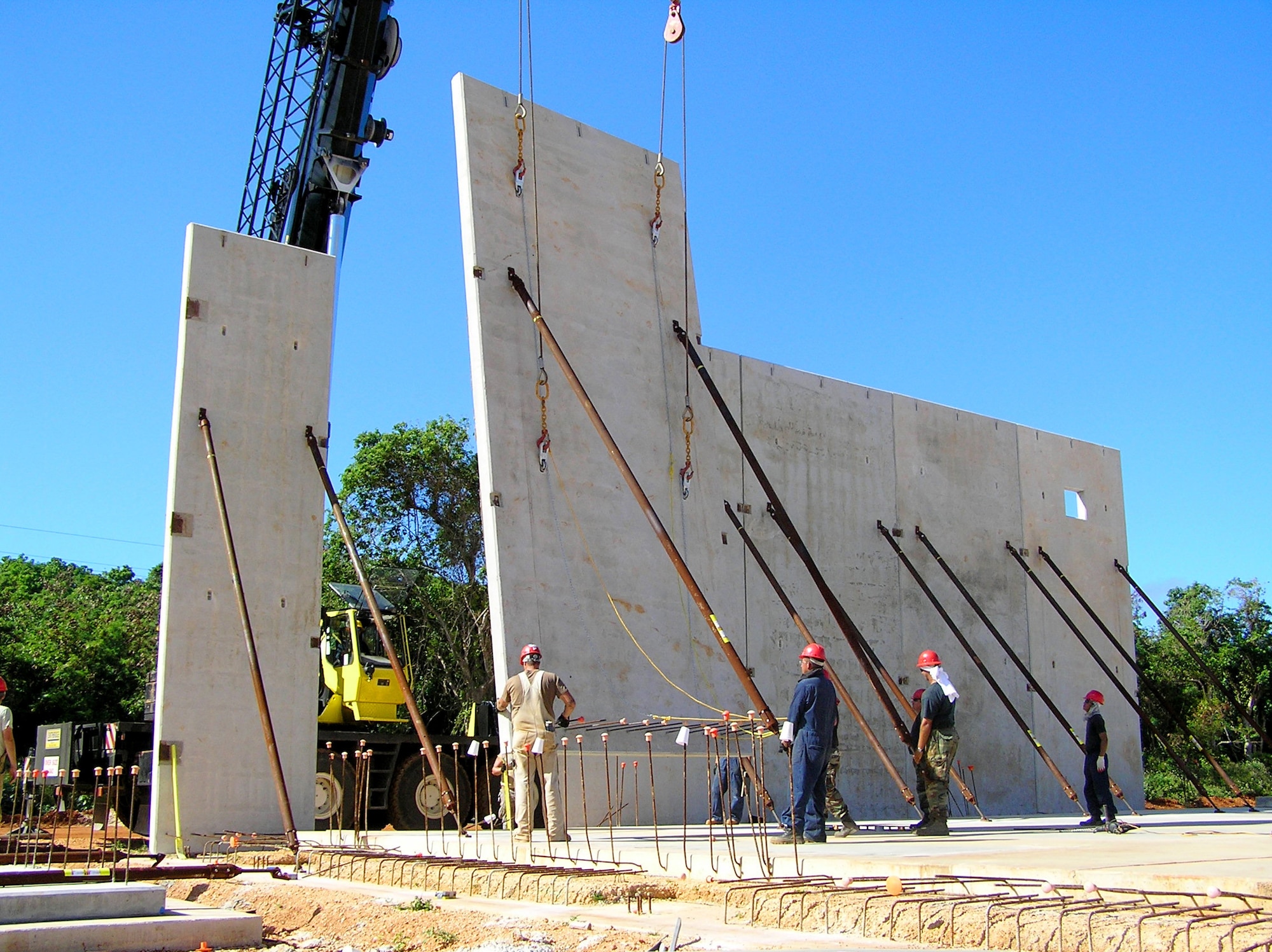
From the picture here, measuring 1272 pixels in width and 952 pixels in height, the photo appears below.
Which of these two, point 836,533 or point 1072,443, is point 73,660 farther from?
point 1072,443

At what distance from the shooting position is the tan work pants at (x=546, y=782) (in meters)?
7.39

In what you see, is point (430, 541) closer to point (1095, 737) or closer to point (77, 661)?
point (77, 661)

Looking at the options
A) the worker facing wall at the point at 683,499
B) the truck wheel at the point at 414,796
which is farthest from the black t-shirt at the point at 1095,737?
the truck wheel at the point at 414,796

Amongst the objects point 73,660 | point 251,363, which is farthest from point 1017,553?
point 73,660

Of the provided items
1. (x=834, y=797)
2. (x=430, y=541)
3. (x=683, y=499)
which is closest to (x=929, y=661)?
(x=834, y=797)

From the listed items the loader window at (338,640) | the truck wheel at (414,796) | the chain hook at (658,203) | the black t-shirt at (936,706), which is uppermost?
the chain hook at (658,203)

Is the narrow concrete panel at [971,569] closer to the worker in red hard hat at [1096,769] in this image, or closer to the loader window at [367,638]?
the worker in red hard hat at [1096,769]

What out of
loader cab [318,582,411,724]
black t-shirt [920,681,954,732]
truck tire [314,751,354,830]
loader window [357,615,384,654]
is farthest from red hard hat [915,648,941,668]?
loader window [357,615,384,654]

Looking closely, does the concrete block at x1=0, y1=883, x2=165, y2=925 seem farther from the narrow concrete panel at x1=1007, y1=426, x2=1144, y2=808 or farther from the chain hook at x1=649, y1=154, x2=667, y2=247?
the narrow concrete panel at x1=1007, y1=426, x2=1144, y2=808

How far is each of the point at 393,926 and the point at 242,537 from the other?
545 centimetres

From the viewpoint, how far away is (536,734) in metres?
7.46

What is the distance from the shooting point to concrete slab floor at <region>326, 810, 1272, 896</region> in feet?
16.5

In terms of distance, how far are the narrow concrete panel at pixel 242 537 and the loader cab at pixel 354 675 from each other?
3.27 m

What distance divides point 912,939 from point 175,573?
716 centimetres
